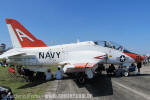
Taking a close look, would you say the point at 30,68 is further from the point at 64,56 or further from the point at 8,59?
the point at 64,56

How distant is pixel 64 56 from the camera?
11641 mm

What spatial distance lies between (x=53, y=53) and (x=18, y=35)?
3.77 meters

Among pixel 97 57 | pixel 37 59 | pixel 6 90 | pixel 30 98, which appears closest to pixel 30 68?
pixel 37 59

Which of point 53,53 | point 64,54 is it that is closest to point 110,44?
point 64,54

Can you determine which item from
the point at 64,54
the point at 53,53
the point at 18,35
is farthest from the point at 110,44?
the point at 18,35

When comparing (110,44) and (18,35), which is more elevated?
(18,35)

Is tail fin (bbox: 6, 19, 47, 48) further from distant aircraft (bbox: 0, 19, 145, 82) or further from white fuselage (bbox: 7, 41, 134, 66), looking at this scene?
white fuselage (bbox: 7, 41, 134, 66)

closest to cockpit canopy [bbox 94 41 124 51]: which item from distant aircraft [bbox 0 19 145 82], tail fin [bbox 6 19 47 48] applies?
distant aircraft [bbox 0 19 145 82]

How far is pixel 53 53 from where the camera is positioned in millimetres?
11570

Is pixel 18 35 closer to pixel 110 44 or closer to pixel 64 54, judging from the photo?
pixel 64 54

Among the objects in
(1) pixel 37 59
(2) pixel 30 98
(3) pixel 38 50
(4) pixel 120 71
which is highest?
(3) pixel 38 50

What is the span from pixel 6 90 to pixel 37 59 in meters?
6.96

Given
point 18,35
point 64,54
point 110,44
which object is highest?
point 18,35

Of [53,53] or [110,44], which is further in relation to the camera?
[110,44]
